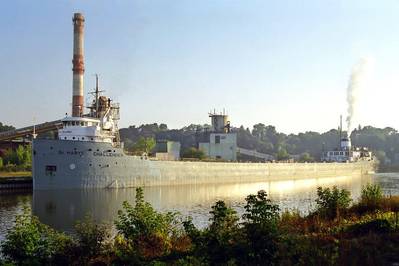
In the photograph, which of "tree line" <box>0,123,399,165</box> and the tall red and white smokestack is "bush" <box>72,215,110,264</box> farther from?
"tree line" <box>0,123,399,165</box>

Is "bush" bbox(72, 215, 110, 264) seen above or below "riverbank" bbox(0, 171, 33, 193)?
above

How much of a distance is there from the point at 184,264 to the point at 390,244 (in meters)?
4.68

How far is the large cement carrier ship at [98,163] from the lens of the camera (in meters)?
43.2

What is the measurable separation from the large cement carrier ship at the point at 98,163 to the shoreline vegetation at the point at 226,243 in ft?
105

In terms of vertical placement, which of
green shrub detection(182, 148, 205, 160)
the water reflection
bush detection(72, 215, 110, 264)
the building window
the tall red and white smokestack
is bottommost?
the water reflection

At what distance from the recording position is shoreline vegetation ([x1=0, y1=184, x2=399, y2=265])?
29.8ft

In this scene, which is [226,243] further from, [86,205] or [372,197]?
[86,205]

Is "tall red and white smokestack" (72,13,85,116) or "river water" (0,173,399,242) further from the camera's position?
"tall red and white smokestack" (72,13,85,116)

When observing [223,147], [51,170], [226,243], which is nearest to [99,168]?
[51,170]

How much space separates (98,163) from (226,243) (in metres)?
36.2

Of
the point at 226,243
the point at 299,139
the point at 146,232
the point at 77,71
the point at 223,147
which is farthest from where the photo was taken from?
the point at 299,139

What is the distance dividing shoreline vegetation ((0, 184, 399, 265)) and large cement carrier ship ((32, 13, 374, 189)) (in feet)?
105

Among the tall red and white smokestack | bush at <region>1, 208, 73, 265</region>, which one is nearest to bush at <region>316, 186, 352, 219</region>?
bush at <region>1, 208, 73, 265</region>

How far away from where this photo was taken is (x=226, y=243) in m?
10.0
